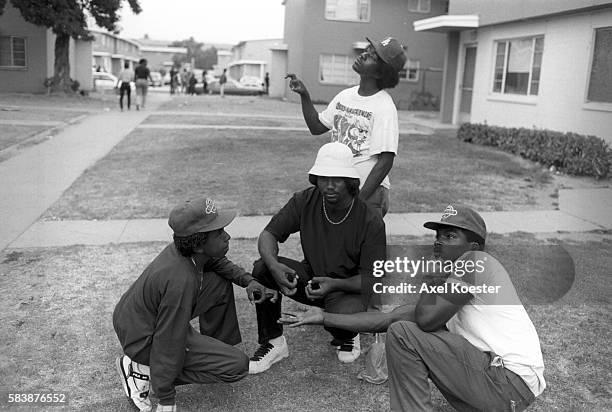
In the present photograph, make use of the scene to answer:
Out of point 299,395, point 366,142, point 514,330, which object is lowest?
point 299,395

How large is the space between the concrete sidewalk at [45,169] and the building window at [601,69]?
938 centimetres

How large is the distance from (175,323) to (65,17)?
22770mm

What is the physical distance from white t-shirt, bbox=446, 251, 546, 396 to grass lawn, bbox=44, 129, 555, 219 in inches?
181

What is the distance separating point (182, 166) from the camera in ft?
32.4

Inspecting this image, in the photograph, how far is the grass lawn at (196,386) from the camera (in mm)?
3221

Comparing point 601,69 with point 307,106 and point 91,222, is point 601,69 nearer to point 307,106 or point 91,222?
point 307,106

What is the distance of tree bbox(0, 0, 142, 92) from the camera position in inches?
888

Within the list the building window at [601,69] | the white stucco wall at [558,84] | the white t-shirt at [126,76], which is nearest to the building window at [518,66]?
the white stucco wall at [558,84]

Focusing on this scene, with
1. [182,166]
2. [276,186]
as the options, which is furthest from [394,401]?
[182,166]

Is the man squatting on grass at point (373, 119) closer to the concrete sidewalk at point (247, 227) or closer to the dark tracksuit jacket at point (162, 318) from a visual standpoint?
the dark tracksuit jacket at point (162, 318)

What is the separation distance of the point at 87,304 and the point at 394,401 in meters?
2.52

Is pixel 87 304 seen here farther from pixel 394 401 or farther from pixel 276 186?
pixel 276 186

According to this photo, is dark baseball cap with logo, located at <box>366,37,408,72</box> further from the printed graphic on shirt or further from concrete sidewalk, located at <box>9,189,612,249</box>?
concrete sidewalk, located at <box>9,189,612,249</box>

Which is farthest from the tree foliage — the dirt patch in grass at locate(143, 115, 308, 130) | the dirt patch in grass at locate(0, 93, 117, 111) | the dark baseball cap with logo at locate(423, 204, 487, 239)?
the dark baseball cap with logo at locate(423, 204, 487, 239)
